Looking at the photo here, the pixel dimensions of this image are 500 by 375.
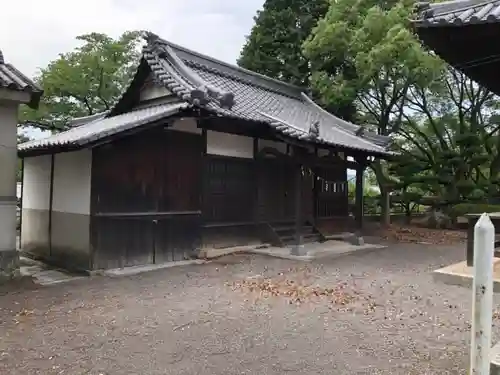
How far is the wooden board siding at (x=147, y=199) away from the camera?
28.1ft

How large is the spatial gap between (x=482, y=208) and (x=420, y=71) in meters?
5.48

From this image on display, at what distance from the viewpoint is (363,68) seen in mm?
15578

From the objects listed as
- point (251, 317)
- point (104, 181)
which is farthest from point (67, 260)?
point (251, 317)

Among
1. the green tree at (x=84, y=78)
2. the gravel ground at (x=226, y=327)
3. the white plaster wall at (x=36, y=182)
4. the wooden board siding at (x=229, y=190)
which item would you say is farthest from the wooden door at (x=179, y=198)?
the green tree at (x=84, y=78)

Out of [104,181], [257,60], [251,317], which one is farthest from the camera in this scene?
[257,60]

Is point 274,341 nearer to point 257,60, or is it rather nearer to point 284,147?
point 284,147

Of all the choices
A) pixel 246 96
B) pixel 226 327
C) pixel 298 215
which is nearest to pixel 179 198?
pixel 298 215

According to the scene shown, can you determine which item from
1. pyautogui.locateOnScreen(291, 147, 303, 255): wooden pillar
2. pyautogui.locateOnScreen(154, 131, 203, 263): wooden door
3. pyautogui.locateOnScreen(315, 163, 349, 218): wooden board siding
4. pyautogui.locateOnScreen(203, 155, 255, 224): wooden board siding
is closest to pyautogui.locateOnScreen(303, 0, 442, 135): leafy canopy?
pyautogui.locateOnScreen(315, 163, 349, 218): wooden board siding

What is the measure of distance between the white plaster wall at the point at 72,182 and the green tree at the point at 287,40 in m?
12.6

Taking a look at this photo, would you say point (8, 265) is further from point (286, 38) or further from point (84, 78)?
point (286, 38)

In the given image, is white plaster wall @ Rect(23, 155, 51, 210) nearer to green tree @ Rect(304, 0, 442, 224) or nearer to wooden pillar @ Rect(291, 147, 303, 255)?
wooden pillar @ Rect(291, 147, 303, 255)

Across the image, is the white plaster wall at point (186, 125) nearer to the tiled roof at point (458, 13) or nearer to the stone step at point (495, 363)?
the tiled roof at point (458, 13)

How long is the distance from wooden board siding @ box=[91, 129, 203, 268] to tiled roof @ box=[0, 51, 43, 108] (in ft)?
5.07

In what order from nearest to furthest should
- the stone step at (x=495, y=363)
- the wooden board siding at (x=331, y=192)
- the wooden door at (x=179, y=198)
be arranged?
the stone step at (x=495, y=363) → the wooden door at (x=179, y=198) → the wooden board siding at (x=331, y=192)
